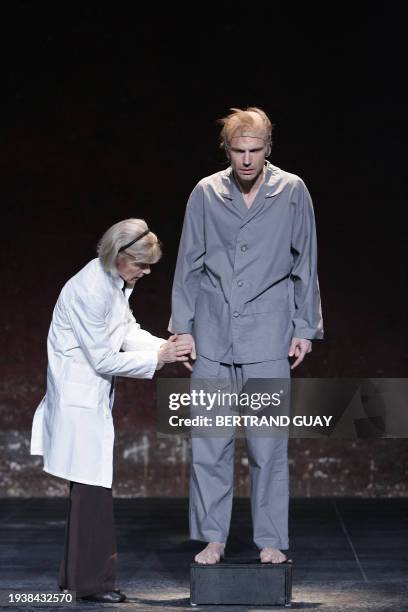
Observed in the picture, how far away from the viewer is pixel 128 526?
179 inches

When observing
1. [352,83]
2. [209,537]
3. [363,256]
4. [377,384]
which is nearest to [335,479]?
[377,384]

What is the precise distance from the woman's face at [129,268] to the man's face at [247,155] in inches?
14.4

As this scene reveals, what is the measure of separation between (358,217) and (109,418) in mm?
2351

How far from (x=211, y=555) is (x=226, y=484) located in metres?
0.20

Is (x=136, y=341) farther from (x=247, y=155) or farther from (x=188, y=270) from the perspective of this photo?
(x=247, y=155)

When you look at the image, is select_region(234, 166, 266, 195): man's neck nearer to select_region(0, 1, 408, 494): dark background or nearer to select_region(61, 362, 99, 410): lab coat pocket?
select_region(61, 362, 99, 410): lab coat pocket

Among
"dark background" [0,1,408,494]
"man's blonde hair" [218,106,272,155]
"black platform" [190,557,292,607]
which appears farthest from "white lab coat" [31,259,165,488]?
"dark background" [0,1,408,494]

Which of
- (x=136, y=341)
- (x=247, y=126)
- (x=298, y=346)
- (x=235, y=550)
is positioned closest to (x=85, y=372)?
(x=136, y=341)

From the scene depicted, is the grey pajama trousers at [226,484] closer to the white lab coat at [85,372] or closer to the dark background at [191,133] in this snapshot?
the white lab coat at [85,372]

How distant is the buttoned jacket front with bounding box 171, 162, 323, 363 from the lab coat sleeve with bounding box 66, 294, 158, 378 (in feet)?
0.61

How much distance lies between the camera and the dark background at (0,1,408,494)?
5.24 meters

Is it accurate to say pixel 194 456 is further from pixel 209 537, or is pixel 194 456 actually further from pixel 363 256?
pixel 363 256

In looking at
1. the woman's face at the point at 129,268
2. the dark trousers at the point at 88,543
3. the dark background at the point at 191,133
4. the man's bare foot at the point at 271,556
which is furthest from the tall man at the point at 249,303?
the dark background at the point at 191,133

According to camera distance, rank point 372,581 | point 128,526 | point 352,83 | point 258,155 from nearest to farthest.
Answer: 1. point 258,155
2. point 372,581
3. point 128,526
4. point 352,83
